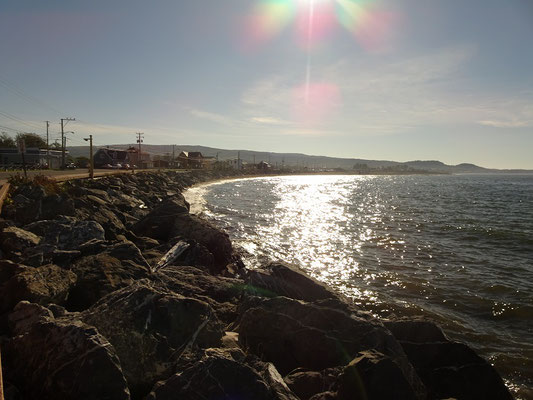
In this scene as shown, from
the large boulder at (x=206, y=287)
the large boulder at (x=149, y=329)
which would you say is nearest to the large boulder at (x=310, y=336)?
the large boulder at (x=149, y=329)

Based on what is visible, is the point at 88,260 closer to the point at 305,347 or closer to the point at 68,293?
the point at 68,293

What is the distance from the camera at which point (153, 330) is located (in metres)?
5.13

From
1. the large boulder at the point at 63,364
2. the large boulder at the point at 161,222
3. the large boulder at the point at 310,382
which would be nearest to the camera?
the large boulder at the point at 63,364

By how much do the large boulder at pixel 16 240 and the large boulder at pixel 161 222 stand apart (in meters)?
5.26

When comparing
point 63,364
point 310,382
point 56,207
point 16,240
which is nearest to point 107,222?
point 56,207

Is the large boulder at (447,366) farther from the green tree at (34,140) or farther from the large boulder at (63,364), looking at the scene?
the green tree at (34,140)

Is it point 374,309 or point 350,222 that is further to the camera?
point 350,222

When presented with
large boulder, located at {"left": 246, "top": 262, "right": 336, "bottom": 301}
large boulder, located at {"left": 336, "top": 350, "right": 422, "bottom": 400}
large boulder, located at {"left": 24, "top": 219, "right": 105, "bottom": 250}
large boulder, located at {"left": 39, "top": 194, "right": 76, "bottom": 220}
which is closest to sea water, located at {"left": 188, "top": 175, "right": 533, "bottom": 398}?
large boulder, located at {"left": 246, "top": 262, "right": 336, "bottom": 301}

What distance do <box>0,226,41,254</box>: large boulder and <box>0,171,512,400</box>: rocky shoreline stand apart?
0.05 metres

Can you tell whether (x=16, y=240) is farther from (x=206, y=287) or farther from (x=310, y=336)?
(x=310, y=336)

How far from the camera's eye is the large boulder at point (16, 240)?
938 cm

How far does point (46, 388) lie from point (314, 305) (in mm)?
4303

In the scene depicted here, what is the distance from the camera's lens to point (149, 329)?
511cm

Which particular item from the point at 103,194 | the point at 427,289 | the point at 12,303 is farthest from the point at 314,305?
the point at 103,194
